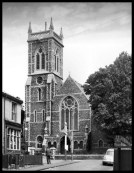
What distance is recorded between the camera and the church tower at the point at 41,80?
6812 centimetres

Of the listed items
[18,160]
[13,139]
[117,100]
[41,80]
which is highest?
[41,80]

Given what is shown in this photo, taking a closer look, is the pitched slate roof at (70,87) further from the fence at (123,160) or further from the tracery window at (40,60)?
the fence at (123,160)

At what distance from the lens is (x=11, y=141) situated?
105ft

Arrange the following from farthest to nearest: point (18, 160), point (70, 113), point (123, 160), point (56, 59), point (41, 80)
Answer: point (56, 59), point (41, 80), point (70, 113), point (18, 160), point (123, 160)

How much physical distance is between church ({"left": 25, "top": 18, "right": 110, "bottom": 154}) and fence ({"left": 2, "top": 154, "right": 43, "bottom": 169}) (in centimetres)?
3223

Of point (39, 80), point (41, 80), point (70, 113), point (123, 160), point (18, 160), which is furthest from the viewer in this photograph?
point (39, 80)

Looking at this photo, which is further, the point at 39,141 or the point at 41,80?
the point at 41,80

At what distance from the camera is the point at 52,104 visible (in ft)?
224

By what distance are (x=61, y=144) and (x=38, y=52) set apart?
19084 mm

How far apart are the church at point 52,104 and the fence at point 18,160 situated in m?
32.2

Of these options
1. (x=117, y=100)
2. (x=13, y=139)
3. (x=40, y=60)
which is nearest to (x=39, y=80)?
(x=40, y=60)

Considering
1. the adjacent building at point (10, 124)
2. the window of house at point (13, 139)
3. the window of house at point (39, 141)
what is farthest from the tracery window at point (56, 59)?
the window of house at point (13, 139)

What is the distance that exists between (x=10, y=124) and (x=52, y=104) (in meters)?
36.9

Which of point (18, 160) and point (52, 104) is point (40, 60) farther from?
point (18, 160)
